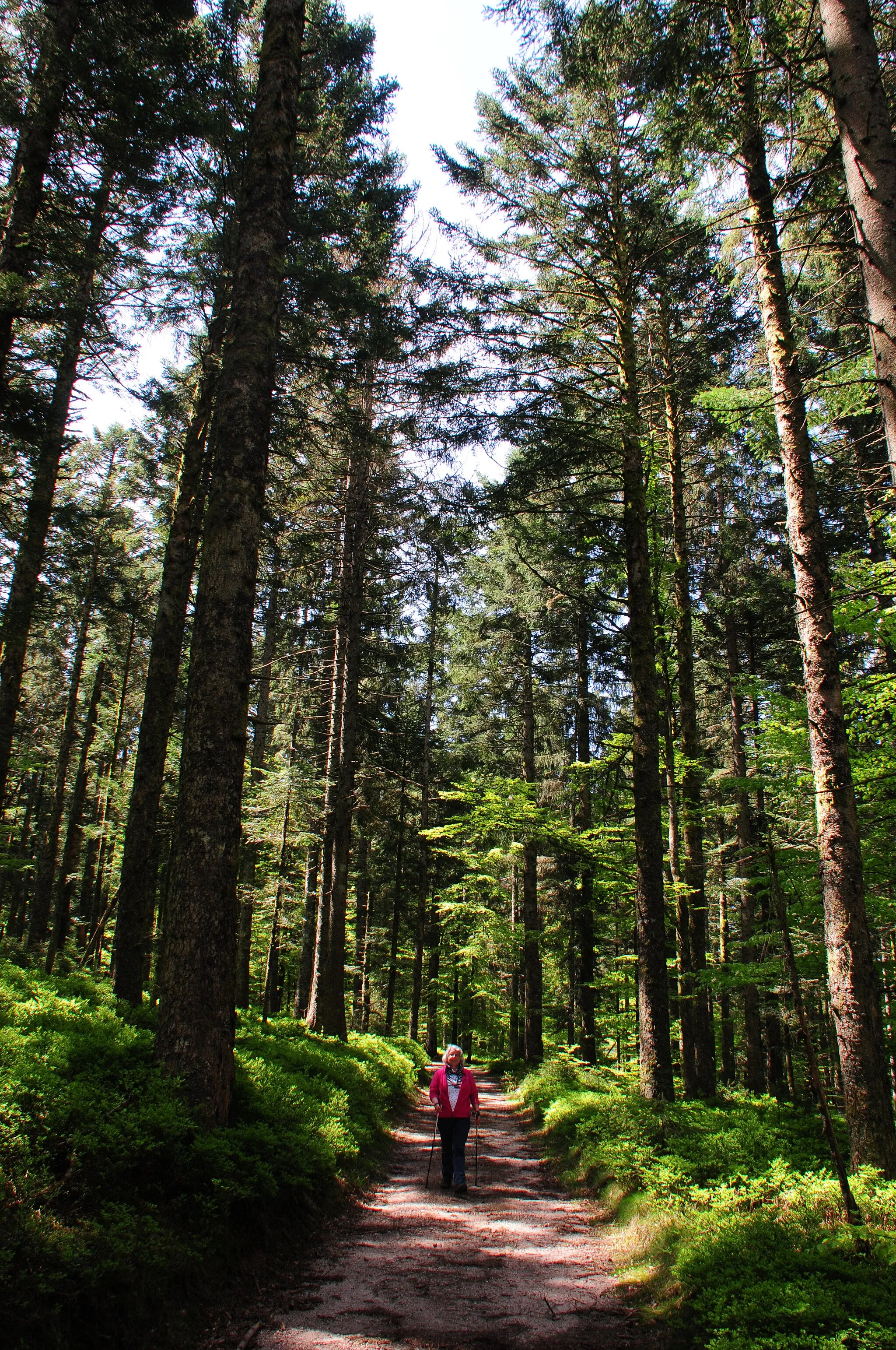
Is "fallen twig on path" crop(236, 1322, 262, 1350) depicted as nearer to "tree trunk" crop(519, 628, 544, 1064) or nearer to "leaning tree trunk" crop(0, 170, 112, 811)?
"leaning tree trunk" crop(0, 170, 112, 811)

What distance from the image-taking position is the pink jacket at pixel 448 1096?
25.7ft

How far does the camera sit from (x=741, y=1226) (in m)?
4.69

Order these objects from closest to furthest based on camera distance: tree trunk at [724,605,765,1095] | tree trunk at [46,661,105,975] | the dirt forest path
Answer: the dirt forest path
tree trunk at [724,605,765,1095]
tree trunk at [46,661,105,975]

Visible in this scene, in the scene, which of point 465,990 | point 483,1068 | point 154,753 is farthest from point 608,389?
point 483,1068

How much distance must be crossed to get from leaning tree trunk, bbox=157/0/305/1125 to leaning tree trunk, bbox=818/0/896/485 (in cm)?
474

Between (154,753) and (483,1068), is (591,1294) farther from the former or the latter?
(483,1068)

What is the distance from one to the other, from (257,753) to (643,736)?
1268 centimetres

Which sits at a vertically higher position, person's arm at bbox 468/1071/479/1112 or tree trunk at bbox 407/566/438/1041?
tree trunk at bbox 407/566/438/1041

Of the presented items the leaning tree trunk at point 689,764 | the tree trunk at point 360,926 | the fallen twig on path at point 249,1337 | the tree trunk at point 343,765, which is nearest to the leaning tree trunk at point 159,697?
the tree trunk at point 343,765

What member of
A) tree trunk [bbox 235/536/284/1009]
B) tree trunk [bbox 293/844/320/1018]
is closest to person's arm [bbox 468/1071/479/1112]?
tree trunk [bbox 235/536/284/1009]

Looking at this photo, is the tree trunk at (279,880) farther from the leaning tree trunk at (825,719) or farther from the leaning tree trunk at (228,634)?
the leaning tree trunk at (825,719)

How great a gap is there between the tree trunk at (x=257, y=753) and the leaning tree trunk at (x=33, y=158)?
6958 mm

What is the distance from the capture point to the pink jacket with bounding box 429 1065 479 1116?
783 centimetres

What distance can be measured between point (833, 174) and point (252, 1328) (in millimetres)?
10356
